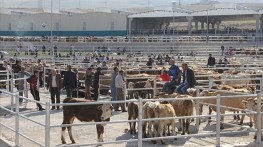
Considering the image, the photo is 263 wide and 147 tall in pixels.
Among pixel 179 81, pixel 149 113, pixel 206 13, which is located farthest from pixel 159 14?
pixel 149 113

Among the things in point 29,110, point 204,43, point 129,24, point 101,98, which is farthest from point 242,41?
point 29,110

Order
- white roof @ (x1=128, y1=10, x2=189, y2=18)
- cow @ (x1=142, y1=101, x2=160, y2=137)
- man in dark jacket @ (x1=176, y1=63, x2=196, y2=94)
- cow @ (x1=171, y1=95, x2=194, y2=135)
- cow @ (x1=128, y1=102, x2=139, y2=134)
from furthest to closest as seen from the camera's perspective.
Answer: white roof @ (x1=128, y1=10, x2=189, y2=18) → man in dark jacket @ (x1=176, y1=63, x2=196, y2=94) → cow @ (x1=128, y1=102, x2=139, y2=134) → cow @ (x1=171, y1=95, x2=194, y2=135) → cow @ (x1=142, y1=101, x2=160, y2=137)

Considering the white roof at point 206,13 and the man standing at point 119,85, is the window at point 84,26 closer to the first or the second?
the white roof at point 206,13

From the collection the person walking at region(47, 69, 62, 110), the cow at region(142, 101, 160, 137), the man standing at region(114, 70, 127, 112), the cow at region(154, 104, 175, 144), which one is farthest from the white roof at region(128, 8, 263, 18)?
the cow at region(154, 104, 175, 144)

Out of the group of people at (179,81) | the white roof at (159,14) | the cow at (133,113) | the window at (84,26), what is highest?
the white roof at (159,14)

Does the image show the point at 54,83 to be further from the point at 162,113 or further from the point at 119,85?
the point at 162,113

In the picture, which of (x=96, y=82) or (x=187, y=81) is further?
(x=96, y=82)

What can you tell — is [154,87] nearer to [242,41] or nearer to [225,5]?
[242,41]

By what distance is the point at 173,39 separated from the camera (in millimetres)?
63219

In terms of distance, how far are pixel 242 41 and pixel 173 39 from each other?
26.5 ft

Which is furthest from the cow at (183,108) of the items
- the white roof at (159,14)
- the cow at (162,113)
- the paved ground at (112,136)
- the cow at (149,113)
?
the white roof at (159,14)

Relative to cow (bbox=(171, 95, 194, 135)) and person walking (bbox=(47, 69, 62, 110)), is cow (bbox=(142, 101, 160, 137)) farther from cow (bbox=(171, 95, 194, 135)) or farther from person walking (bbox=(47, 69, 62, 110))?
person walking (bbox=(47, 69, 62, 110))

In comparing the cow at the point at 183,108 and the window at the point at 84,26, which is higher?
the window at the point at 84,26

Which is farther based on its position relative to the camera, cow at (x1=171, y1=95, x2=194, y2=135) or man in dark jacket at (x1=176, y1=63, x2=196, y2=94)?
man in dark jacket at (x1=176, y1=63, x2=196, y2=94)
